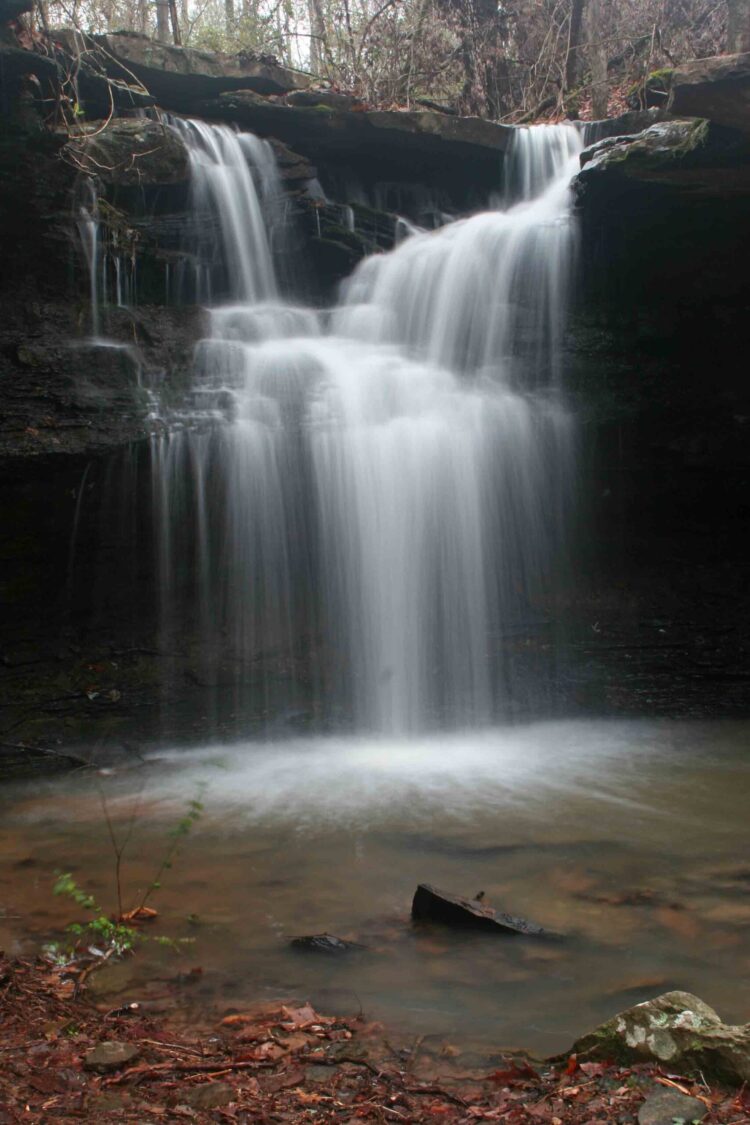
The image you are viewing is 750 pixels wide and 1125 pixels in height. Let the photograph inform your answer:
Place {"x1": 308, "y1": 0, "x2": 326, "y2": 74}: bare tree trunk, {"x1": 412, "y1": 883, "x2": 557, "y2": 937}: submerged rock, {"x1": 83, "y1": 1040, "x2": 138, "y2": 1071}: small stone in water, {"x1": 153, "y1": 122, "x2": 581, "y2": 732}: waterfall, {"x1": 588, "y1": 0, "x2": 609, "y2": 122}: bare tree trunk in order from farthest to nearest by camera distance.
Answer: {"x1": 308, "y1": 0, "x2": 326, "y2": 74}: bare tree trunk < {"x1": 588, "y1": 0, "x2": 609, "y2": 122}: bare tree trunk < {"x1": 153, "y1": 122, "x2": 581, "y2": 732}: waterfall < {"x1": 412, "y1": 883, "x2": 557, "y2": 937}: submerged rock < {"x1": 83, "y1": 1040, "x2": 138, "y2": 1071}: small stone in water

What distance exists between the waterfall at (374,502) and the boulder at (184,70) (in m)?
3.13

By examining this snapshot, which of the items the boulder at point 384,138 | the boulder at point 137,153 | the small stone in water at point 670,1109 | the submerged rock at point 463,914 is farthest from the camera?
the boulder at point 384,138

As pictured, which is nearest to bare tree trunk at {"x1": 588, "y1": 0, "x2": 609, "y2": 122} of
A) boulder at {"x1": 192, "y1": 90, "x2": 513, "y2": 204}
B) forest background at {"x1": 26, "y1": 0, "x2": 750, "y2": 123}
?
forest background at {"x1": 26, "y1": 0, "x2": 750, "y2": 123}

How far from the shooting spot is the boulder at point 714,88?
610cm

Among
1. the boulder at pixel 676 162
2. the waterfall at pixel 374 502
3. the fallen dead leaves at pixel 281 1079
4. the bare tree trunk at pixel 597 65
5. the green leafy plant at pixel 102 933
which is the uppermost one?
the bare tree trunk at pixel 597 65

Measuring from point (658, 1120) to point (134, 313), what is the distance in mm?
7358

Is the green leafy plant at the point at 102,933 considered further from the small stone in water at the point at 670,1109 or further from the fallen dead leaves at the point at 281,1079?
the small stone in water at the point at 670,1109

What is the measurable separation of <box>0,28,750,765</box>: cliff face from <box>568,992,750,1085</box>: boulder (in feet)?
16.0

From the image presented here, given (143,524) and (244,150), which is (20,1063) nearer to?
(143,524)

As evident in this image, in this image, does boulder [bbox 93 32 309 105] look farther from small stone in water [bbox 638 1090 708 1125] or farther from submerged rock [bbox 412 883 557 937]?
small stone in water [bbox 638 1090 708 1125]

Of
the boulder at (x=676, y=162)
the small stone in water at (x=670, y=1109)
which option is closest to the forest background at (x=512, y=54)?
the boulder at (x=676, y=162)

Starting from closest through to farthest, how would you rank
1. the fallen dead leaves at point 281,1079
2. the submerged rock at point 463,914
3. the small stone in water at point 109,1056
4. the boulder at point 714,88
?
the fallen dead leaves at point 281,1079 < the small stone in water at point 109,1056 < the submerged rock at point 463,914 < the boulder at point 714,88

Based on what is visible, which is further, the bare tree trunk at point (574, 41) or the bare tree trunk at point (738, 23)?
the bare tree trunk at point (574, 41)

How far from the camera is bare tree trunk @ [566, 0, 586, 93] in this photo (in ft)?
45.2
